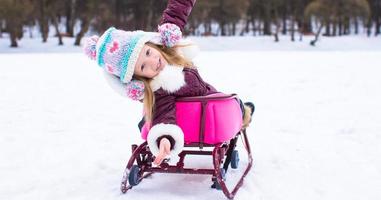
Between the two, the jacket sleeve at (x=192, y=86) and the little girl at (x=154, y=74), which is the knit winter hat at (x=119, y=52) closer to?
the little girl at (x=154, y=74)

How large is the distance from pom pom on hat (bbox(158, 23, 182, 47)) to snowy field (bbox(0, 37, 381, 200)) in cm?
92

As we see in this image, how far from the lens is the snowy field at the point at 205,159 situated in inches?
128

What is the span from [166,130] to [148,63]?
1.34 feet

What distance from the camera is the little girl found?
2.77 meters

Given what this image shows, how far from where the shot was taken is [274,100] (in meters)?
7.19

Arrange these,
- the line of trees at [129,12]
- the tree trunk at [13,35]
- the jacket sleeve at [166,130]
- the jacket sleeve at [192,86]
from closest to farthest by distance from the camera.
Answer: the jacket sleeve at [166,130] < the jacket sleeve at [192,86] < the tree trunk at [13,35] < the line of trees at [129,12]

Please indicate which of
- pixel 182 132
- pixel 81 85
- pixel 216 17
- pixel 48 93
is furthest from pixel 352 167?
pixel 216 17

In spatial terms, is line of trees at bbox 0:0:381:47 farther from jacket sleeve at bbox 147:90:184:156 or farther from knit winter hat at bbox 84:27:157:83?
jacket sleeve at bbox 147:90:184:156

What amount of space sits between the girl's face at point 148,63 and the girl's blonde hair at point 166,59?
0.16 ft

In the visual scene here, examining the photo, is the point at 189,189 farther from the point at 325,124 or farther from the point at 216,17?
the point at 216,17

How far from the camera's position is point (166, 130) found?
9.03 feet

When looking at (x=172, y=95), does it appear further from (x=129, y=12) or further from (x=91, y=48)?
(x=129, y=12)

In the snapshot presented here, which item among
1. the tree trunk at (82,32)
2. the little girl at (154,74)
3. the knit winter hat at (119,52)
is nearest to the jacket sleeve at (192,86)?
the little girl at (154,74)

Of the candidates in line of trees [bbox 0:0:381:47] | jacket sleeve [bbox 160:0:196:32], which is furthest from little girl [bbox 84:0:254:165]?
line of trees [bbox 0:0:381:47]
